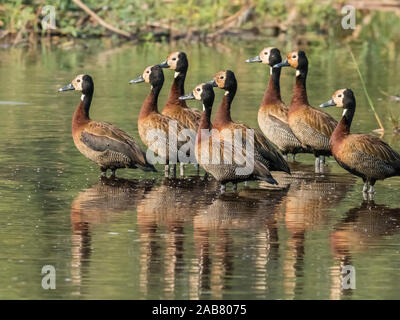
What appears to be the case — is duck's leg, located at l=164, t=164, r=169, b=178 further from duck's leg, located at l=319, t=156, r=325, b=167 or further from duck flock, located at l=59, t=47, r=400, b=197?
duck's leg, located at l=319, t=156, r=325, b=167

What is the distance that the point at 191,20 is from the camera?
35875 millimetres

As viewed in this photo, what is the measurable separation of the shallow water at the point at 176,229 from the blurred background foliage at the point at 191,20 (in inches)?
550

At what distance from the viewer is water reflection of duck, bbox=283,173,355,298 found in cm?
1036

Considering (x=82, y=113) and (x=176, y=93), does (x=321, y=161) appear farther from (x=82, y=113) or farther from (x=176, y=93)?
(x=82, y=113)

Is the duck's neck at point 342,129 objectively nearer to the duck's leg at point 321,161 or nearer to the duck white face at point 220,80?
the duck white face at point 220,80

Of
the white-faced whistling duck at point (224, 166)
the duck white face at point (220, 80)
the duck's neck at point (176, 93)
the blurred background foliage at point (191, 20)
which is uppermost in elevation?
the blurred background foliage at point (191, 20)

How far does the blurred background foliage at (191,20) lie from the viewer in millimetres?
33781

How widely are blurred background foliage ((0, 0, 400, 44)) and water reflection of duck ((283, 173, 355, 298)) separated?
19096mm

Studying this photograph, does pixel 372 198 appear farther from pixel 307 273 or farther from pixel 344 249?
pixel 307 273

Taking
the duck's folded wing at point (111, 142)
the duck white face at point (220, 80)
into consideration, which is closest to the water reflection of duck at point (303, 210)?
the duck white face at point (220, 80)

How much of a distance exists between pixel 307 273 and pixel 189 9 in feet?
84.0

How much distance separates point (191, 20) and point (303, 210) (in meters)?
23.2

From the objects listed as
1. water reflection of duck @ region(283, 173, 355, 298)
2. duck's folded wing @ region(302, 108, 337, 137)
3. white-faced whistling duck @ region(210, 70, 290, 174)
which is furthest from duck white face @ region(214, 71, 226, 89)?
water reflection of duck @ region(283, 173, 355, 298)
